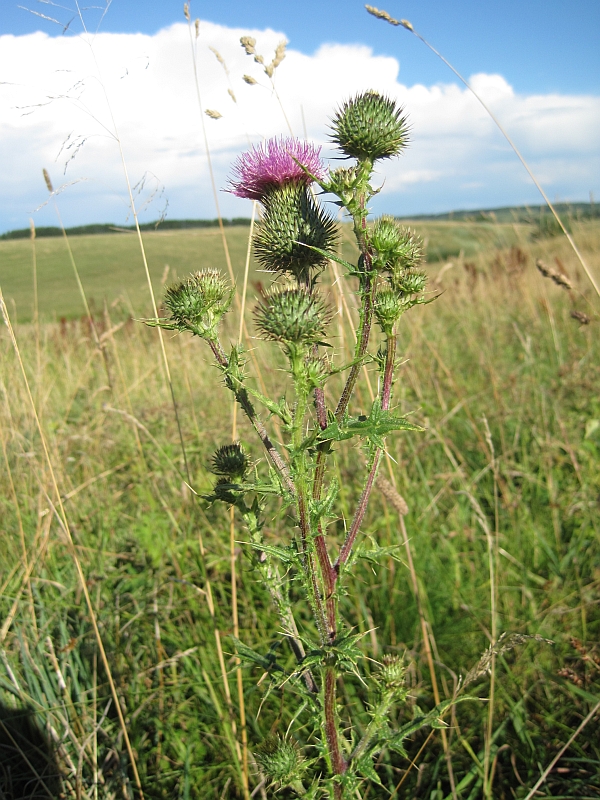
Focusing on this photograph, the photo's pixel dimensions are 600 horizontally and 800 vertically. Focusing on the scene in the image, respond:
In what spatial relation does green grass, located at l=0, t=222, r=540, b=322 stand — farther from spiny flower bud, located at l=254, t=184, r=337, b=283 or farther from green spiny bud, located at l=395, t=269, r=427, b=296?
green spiny bud, located at l=395, t=269, r=427, b=296

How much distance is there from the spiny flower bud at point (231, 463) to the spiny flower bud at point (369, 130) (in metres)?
1.07

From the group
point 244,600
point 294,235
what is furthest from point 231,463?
point 244,600

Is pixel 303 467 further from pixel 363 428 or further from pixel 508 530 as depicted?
pixel 508 530

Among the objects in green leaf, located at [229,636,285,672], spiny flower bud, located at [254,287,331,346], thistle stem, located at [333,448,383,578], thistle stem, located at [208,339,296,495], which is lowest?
green leaf, located at [229,636,285,672]

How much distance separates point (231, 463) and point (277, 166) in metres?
1.08

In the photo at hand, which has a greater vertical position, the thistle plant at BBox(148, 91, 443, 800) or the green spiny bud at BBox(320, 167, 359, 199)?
the green spiny bud at BBox(320, 167, 359, 199)

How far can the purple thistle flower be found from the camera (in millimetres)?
1975

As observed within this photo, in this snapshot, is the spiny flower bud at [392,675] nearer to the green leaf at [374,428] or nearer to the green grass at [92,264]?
the green leaf at [374,428]

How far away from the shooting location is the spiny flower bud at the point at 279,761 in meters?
1.52

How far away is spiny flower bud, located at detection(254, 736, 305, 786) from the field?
161 mm

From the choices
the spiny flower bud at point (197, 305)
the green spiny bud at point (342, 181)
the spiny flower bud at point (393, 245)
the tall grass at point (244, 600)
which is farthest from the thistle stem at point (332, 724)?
the green spiny bud at point (342, 181)

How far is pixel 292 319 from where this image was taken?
4.91ft

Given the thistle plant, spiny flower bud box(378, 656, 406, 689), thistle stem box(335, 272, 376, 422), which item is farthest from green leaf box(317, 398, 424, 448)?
spiny flower bud box(378, 656, 406, 689)

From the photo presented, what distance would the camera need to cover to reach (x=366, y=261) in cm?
155
